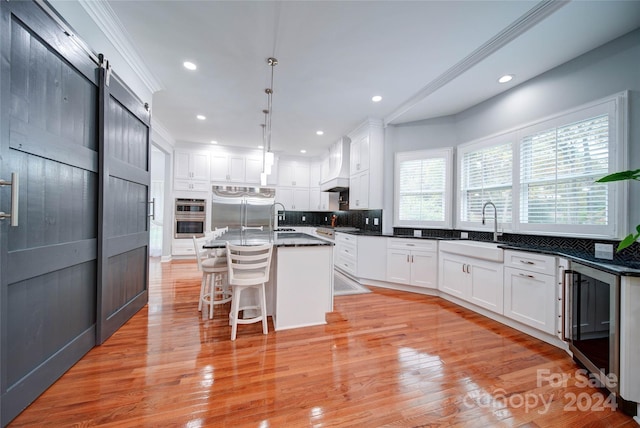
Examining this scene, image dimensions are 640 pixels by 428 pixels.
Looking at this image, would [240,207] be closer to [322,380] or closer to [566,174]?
[322,380]

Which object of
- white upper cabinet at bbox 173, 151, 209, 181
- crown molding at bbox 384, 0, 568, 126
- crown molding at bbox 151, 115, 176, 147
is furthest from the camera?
white upper cabinet at bbox 173, 151, 209, 181

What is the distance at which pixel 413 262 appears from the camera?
142 inches

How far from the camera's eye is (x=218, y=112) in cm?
405

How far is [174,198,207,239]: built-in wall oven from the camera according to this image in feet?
18.6

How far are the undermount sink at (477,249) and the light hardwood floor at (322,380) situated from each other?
74cm

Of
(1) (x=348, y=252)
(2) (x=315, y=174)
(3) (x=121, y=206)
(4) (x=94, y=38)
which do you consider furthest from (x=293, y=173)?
(4) (x=94, y=38)

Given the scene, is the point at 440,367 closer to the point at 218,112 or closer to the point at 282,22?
the point at 282,22

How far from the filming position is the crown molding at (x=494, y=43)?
74.5 inches

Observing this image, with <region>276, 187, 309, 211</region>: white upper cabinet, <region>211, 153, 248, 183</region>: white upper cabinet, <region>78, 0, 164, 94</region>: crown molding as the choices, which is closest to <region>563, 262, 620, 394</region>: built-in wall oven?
<region>78, 0, 164, 94</region>: crown molding

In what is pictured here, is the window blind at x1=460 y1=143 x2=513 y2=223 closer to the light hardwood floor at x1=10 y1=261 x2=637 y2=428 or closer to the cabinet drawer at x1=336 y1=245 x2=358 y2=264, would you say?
the light hardwood floor at x1=10 y1=261 x2=637 y2=428

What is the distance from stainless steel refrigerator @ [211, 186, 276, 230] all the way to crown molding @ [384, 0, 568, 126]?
4.21m

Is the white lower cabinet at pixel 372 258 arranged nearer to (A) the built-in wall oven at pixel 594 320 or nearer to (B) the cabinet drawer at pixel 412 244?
(B) the cabinet drawer at pixel 412 244

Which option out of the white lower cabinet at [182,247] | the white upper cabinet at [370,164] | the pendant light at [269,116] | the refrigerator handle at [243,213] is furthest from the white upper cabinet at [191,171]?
the white upper cabinet at [370,164]

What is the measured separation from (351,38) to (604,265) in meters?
2.65
